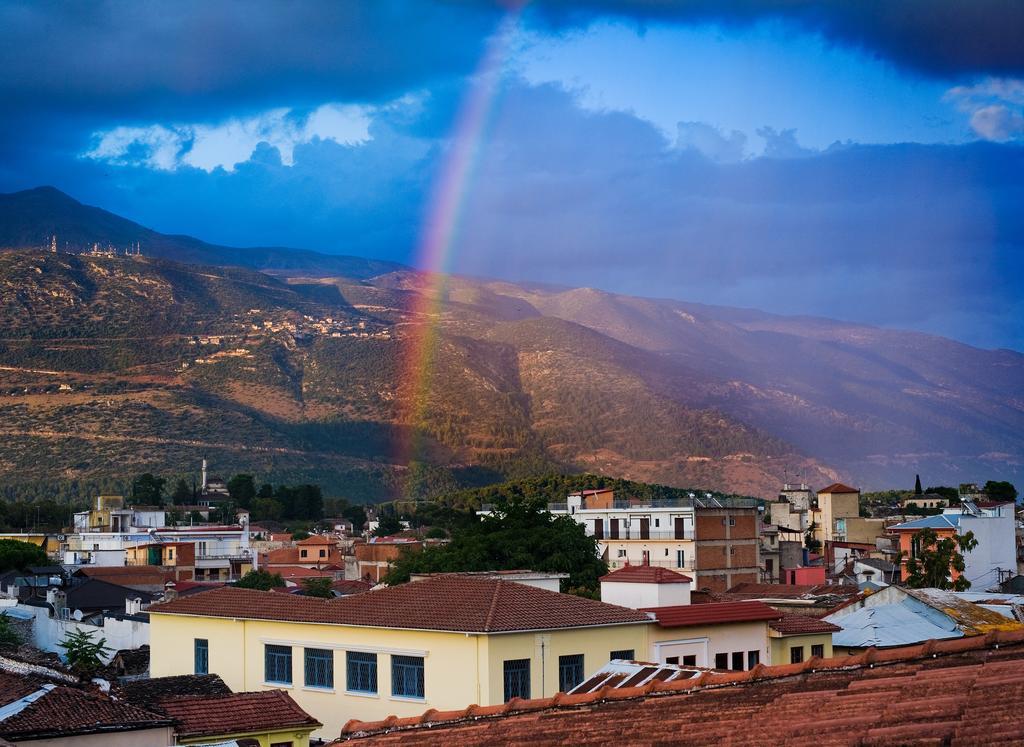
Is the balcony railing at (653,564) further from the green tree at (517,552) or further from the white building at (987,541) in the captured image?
the green tree at (517,552)

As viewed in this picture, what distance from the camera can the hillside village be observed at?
8984 millimetres

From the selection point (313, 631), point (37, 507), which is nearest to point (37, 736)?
→ point (313, 631)

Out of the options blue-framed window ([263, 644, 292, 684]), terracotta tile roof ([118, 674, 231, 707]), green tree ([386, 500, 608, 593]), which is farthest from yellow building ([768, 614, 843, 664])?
green tree ([386, 500, 608, 593])

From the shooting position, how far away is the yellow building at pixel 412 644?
73.2 feet

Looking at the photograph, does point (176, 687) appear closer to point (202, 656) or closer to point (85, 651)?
point (202, 656)

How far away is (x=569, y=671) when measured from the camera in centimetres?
2338

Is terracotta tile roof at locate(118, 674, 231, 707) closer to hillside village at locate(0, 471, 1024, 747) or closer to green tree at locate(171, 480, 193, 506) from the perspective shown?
hillside village at locate(0, 471, 1024, 747)

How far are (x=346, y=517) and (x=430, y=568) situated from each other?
266ft

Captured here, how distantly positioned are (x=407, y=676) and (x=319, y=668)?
257 centimetres

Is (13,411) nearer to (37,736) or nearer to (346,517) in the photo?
(346,517)

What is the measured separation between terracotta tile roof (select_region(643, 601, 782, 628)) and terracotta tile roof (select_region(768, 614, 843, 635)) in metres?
0.18

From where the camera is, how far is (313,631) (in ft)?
82.7

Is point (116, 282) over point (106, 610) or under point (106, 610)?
over

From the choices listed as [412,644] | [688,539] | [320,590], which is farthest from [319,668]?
[688,539]
